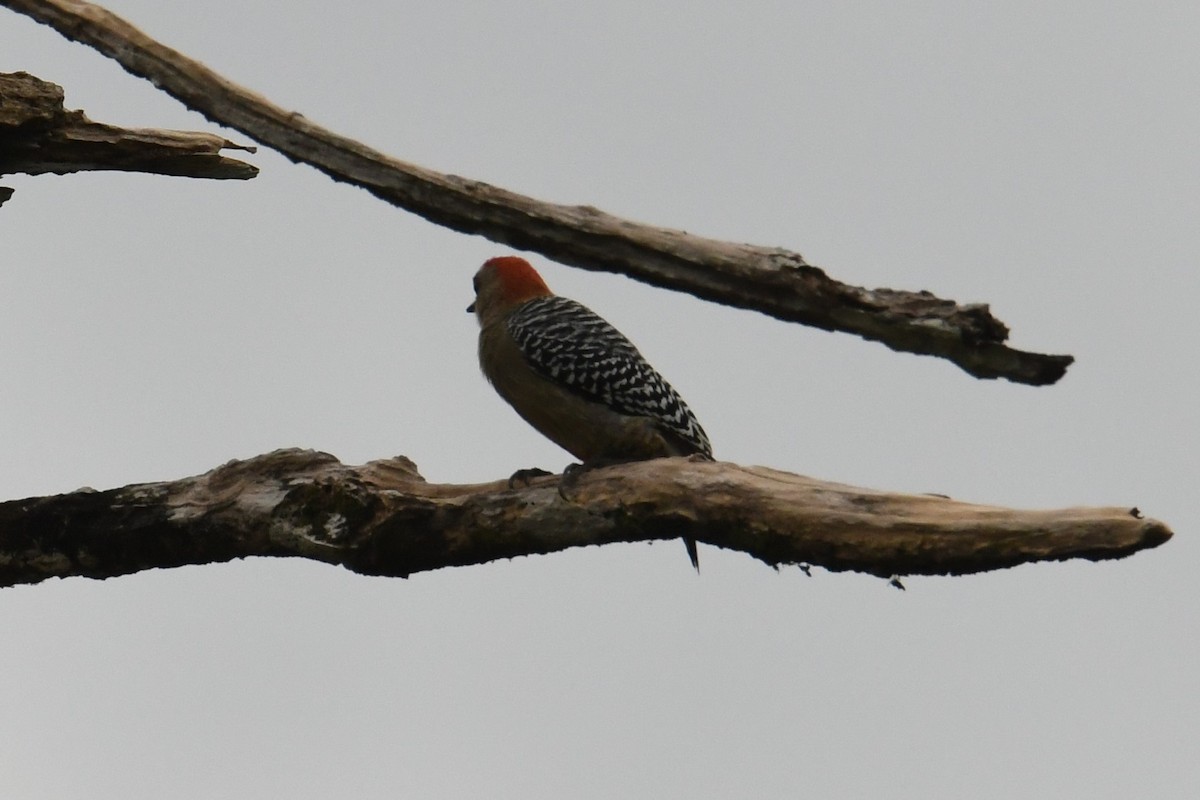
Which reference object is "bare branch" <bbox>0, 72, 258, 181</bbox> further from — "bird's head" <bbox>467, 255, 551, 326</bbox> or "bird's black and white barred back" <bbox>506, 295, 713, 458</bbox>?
"bird's head" <bbox>467, 255, 551, 326</bbox>

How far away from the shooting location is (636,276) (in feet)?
21.4

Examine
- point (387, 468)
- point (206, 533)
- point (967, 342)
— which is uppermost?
point (967, 342)

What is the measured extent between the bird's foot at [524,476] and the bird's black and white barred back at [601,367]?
1.03 meters

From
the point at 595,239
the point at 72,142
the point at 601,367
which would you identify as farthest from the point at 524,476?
the point at 72,142

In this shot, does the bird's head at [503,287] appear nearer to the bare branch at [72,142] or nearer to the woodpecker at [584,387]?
the woodpecker at [584,387]

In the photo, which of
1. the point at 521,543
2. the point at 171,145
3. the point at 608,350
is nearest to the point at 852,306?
the point at 521,543

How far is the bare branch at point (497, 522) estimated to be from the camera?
556 centimetres

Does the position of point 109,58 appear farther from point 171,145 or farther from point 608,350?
point 608,350

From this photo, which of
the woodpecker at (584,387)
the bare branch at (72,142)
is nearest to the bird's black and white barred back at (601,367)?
the woodpecker at (584,387)

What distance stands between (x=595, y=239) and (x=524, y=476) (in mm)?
1073

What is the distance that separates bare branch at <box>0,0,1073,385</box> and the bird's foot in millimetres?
933

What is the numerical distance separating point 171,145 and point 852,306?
3159 millimetres

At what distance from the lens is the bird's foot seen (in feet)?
21.8

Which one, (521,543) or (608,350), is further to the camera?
(608,350)
